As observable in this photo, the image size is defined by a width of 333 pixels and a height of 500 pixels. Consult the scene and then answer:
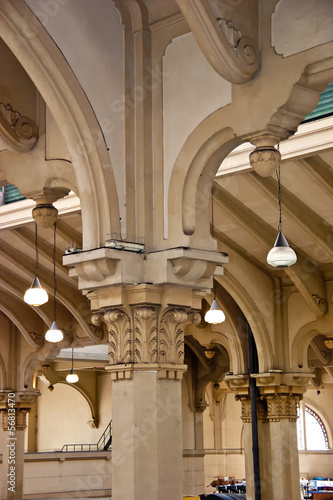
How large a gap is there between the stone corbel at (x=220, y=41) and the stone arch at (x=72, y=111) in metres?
1.09

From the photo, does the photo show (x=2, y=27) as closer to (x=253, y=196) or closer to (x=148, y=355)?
(x=148, y=355)

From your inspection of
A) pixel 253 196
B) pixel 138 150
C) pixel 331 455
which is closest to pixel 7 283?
pixel 253 196

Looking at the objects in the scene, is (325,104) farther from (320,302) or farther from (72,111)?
(320,302)

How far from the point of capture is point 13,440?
55.2 feet

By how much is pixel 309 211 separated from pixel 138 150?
5696 millimetres

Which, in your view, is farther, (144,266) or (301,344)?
(301,344)

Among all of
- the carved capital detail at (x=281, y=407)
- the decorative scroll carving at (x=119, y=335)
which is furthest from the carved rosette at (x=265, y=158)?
the carved capital detail at (x=281, y=407)

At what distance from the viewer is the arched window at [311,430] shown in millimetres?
24609

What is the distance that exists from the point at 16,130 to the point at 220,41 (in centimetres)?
235

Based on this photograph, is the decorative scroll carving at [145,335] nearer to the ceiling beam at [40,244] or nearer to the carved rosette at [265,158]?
the carved rosette at [265,158]

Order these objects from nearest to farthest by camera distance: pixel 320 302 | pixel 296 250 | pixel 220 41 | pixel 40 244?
pixel 220 41 < pixel 296 250 < pixel 320 302 < pixel 40 244

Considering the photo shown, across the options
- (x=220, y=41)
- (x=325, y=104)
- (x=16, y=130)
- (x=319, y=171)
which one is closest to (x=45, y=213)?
(x=16, y=130)

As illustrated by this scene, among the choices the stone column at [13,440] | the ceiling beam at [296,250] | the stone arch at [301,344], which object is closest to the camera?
the ceiling beam at [296,250]

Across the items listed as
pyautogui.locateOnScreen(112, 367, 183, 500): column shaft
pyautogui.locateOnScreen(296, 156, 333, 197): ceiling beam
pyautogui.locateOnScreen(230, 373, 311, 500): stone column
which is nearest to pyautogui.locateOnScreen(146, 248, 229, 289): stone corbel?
pyautogui.locateOnScreen(112, 367, 183, 500): column shaft
